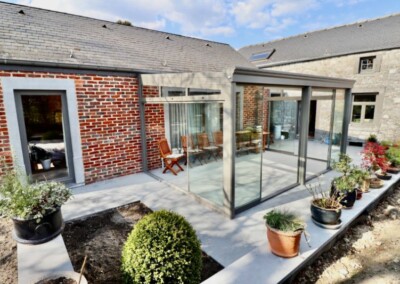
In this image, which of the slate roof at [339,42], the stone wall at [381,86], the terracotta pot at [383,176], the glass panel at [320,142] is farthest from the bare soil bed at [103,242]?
the slate roof at [339,42]

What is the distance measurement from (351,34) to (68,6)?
575 inches

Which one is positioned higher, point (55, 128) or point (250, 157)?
point (55, 128)

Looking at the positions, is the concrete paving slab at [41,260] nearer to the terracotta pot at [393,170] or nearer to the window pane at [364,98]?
the terracotta pot at [393,170]

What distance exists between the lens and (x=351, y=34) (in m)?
12.0

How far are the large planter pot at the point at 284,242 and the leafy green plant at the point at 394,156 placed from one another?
17.0 feet

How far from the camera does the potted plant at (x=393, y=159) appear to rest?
19.3 feet

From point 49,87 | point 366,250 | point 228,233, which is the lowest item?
point 366,250

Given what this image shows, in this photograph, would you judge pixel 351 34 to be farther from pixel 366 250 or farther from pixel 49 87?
pixel 49 87

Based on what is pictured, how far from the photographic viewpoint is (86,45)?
583 cm

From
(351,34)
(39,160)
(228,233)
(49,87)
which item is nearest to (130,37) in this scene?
(49,87)

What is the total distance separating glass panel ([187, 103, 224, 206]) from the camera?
4.08m

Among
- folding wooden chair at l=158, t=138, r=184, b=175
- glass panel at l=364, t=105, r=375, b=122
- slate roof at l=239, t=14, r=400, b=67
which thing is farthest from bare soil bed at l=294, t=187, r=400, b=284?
slate roof at l=239, t=14, r=400, b=67

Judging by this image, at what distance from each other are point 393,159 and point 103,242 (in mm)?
7248

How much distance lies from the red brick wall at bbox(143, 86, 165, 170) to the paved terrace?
31.8 inches
